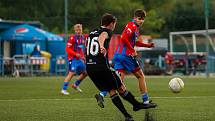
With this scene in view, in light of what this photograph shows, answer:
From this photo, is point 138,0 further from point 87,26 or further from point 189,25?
point 87,26

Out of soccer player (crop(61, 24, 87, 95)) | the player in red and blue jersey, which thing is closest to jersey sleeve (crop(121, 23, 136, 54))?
the player in red and blue jersey

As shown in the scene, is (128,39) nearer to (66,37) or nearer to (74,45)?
(74,45)

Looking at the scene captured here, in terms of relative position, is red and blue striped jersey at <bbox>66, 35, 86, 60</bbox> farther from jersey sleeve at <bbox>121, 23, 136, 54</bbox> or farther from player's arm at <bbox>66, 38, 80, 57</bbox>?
jersey sleeve at <bbox>121, 23, 136, 54</bbox>

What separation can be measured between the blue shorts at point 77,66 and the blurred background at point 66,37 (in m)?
14.7

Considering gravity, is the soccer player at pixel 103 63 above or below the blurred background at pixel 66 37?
above

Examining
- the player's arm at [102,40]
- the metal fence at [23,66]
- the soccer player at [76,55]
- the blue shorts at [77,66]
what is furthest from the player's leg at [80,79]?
the metal fence at [23,66]

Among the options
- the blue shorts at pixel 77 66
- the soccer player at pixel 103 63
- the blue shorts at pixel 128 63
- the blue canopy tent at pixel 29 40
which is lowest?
the blue canopy tent at pixel 29 40

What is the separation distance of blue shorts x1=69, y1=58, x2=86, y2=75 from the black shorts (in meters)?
7.86

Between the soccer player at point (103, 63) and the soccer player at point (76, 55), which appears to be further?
the soccer player at point (76, 55)

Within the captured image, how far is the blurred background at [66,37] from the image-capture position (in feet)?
113

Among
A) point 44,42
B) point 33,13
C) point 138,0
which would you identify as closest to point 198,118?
point 44,42

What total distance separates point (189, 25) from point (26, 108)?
27517mm

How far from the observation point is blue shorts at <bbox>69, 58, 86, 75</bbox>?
18.1 m

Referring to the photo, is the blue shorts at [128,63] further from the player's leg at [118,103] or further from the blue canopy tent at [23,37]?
the blue canopy tent at [23,37]
